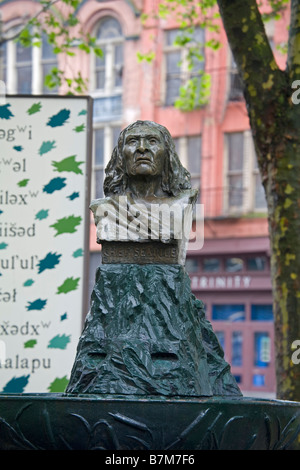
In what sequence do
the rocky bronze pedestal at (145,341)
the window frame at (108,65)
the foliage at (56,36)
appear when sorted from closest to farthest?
the rocky bronze pedestal at (145,341)
the foliage at (56,36)
the window frame at (108,65)

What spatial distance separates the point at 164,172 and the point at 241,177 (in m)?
20.5

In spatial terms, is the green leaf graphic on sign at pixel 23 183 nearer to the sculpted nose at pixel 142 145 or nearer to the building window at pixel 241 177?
the sculpted nose at pixel 142 145

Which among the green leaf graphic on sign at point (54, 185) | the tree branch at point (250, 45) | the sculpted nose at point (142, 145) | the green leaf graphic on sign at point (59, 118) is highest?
the tree branch at point (250, 45)

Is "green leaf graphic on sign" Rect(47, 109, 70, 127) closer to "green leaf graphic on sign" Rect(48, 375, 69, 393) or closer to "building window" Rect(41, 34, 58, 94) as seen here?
"green leaf graphic on sign" Rect(48, 375, 69, 393)

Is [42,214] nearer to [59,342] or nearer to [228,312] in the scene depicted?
[59,342]

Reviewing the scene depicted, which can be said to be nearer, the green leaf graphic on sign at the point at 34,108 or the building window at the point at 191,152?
the green leaf graphic on sign at the point at 34,108

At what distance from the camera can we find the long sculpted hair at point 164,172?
6531 millimetres

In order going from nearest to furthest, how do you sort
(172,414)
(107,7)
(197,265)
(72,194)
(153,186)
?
(172,414)
(153,186)
(72,194)
(197,265)
(107,7)

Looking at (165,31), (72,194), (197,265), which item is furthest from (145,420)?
(165,31)

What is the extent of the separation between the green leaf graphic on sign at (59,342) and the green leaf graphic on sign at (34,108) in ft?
6.48

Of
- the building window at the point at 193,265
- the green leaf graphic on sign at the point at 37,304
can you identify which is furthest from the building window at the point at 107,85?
the green leaf graphic on sign at the point at 37,304

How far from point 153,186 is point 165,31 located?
22130 mm
